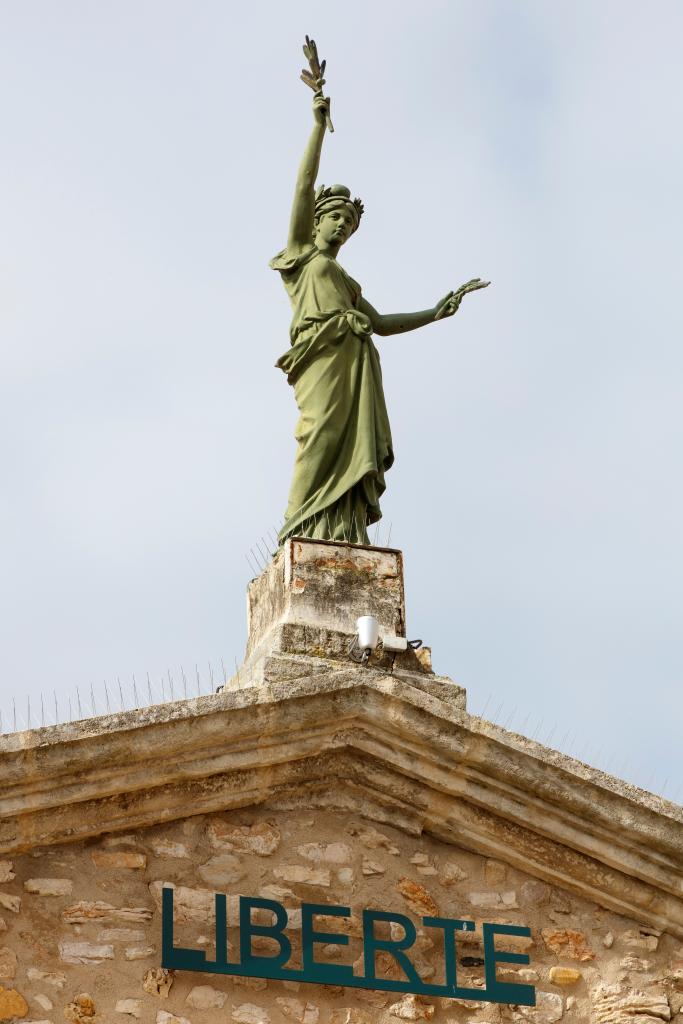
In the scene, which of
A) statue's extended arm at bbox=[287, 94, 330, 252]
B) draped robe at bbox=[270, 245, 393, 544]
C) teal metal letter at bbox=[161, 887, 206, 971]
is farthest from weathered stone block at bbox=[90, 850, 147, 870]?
statue's extended arm at bbox=[287, 94, 330, 252]

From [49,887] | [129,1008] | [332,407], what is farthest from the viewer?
[332,407]

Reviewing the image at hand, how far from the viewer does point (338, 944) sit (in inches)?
389

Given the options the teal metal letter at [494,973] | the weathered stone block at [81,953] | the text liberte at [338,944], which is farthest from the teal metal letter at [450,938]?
the weathered stone block at [81,953]

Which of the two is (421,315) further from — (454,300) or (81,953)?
(81,953)

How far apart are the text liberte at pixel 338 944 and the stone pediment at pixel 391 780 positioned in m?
0.48

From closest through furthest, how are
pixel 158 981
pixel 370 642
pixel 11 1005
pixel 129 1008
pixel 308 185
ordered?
pixel 11 1005 < pixel 129 1008 < pixel 158 981 < pixel 370 642 < pixel 308 185

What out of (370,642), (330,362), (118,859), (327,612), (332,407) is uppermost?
(330,362)

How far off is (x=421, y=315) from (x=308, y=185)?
110 cm

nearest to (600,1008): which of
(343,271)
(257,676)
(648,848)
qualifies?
(648,848)

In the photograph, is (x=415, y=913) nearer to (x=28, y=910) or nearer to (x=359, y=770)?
(x=359, y=770)

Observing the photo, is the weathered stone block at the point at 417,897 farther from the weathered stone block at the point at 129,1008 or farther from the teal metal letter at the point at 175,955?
the weathered stone block at the point at 129,1008

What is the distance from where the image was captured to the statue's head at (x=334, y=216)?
12.4 metres

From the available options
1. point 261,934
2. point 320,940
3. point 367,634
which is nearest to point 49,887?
point 261,934

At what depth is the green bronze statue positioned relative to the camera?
1158cm
